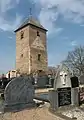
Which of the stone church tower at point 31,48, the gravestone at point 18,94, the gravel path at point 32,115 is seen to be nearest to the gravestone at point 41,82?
the gravestone at point 18,94

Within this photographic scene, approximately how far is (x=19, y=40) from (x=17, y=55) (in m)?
3.45

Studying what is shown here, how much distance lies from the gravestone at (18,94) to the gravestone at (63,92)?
1.23m

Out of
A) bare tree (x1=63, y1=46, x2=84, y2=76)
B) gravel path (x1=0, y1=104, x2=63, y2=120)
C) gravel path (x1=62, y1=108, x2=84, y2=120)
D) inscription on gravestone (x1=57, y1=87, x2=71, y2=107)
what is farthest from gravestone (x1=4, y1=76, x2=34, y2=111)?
bare tree (x1=63, y1=46, x2=84, y2=76)

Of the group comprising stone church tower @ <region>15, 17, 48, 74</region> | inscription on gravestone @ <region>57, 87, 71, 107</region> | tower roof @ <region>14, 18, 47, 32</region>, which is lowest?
inscription on gravestone @ <region>57, 87, 71, 107</region>

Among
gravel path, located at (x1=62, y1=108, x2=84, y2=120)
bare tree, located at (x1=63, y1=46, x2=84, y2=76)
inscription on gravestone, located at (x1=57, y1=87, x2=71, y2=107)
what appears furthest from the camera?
bare tree, located at (x1=63, y1=46, x2=84, y2=76)

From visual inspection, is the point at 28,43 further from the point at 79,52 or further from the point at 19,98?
the point at 19,98

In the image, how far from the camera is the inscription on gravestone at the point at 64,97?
8359 mm

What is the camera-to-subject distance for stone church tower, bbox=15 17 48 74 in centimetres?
3838

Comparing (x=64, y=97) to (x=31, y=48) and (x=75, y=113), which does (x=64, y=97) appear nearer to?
(x=75, y=113)

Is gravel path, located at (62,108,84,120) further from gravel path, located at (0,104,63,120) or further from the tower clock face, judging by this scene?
the tower clock face

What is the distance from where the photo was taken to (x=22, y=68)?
38531 millimetres

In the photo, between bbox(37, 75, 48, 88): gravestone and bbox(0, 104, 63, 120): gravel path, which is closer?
bbox(0, 104, 63, 120): gravel path

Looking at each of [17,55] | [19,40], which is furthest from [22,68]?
[19,40]

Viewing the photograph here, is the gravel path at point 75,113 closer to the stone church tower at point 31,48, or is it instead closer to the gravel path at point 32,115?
the gravel path at point 32,115
